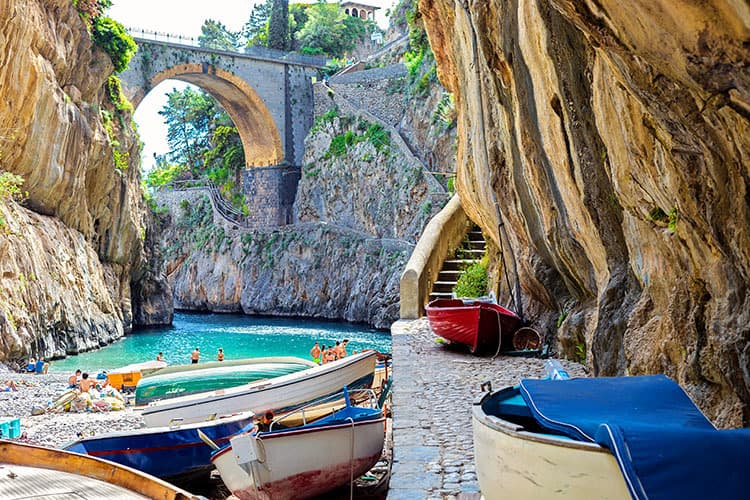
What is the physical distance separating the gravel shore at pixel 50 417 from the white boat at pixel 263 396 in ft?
4.00

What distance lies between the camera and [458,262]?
685 inches

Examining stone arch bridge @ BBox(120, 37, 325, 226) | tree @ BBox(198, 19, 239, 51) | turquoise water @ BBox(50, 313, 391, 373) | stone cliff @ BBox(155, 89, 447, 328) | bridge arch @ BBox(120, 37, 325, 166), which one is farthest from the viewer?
tree @ BBox(198, 19, 239, 51)

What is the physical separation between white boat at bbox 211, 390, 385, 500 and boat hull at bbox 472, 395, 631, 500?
501 centimetres

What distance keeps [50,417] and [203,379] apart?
2627 mm

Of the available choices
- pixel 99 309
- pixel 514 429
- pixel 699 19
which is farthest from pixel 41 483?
pixel 99 309

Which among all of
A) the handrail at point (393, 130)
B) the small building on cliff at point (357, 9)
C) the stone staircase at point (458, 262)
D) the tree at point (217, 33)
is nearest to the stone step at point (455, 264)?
the stone staircase at point (458, 262)

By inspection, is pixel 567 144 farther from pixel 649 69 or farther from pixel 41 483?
pixel 41 483

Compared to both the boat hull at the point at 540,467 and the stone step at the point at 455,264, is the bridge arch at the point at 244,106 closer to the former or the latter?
the stone step at the point at 455,264

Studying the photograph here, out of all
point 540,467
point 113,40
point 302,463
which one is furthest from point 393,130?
point 540,467

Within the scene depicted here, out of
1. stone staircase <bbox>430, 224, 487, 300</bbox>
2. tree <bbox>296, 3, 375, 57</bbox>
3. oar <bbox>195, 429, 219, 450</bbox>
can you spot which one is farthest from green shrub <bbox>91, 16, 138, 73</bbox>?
tree <bbox>296, 3, 375, 57</bbox>

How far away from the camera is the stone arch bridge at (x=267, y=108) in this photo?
45.1 meters

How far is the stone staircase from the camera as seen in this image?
16.6 m

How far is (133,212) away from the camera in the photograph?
3466 centimetres

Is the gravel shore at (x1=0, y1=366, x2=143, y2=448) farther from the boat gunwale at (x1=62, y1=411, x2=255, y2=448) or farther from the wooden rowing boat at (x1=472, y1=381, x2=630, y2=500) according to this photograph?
the wooden rowing boat at (x1=472, y1=381, x2=630, y2=500)
